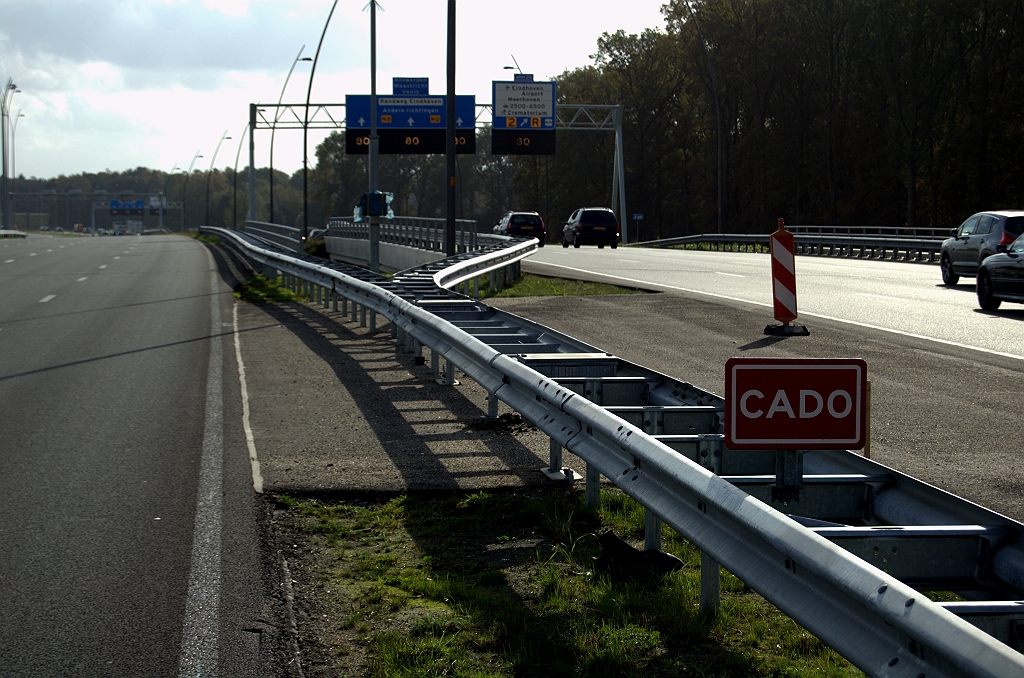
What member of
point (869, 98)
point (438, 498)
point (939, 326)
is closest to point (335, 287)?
point (939, 326)

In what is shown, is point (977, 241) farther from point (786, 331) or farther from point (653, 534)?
point (653, 534)

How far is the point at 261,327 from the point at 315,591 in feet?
42.7

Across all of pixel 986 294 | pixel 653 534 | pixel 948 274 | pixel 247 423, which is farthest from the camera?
pixel 948 274

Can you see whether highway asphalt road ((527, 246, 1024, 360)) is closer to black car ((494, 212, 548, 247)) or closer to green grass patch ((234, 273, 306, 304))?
green grass patch ((234, 273, 306, 304))

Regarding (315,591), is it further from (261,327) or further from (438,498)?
(261,327)

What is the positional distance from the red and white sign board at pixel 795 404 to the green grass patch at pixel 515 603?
736 mm

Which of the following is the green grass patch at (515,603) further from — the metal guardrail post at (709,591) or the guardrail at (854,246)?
the guardrail at (854,246)

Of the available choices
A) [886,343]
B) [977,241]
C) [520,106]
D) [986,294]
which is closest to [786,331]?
[886,343]

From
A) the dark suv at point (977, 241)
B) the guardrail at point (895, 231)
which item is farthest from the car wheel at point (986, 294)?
the guardrail at point (895, 231)

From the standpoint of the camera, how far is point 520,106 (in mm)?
56812

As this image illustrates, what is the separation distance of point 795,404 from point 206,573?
9.24 feet

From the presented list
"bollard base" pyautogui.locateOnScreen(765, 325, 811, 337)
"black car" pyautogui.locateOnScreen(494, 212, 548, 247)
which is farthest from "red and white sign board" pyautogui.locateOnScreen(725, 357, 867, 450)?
"black car" pyautogui.locateOnScreen(494, 212, 548, 247)

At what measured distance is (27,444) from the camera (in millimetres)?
8602

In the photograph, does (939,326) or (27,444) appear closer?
(27,444)
